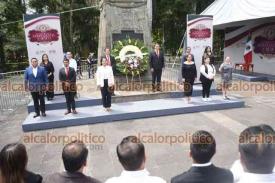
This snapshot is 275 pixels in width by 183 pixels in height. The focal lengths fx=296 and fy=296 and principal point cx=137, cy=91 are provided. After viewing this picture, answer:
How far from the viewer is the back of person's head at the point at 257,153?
2.11 meters

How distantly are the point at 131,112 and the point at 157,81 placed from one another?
85.8 inches

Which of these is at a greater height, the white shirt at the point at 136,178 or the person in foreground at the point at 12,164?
the person in foreground at the point at 12,164

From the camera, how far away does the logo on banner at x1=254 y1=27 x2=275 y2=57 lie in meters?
15.7

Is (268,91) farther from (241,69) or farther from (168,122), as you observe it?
(168,122)

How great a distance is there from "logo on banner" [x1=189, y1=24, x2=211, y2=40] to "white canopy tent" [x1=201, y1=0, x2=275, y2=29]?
3175mm

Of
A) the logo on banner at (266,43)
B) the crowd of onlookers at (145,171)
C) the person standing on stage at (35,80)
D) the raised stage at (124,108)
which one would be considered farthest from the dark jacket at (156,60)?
the logo on banner at (266,43)

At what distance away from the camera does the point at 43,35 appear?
9.91 metres

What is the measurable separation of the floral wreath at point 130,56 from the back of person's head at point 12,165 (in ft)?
28.1

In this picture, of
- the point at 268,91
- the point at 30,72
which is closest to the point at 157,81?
the point at 30,72

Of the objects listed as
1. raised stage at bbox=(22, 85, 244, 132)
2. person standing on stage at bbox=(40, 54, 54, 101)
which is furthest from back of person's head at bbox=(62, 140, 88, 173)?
person standing on stage at bbox=(40, 54, 54, 101)

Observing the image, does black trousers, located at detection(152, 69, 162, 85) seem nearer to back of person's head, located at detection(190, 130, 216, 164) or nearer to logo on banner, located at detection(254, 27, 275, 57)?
back of person's head, located at detection(190, 130, 216, 164)

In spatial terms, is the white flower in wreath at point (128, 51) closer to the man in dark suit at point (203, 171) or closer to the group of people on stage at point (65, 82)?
the group of people on stage at point (65, 82)

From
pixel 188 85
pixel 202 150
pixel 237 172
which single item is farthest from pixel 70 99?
pixel 237 172

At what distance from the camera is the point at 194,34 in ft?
37.4
